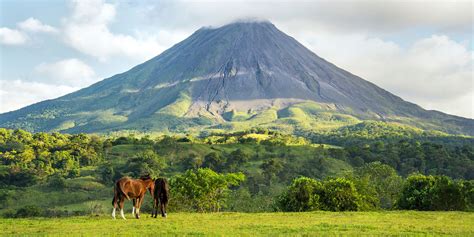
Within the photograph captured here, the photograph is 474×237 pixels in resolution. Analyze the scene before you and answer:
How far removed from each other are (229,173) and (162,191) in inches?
810

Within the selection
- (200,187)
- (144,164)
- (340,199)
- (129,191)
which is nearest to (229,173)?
(200,187)

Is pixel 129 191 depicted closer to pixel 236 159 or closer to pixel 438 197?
pixel 438 197

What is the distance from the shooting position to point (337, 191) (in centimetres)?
2967

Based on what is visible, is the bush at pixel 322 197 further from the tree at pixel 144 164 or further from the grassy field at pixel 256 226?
the tree at pixel 144 164

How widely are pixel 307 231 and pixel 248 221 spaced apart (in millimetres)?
3647

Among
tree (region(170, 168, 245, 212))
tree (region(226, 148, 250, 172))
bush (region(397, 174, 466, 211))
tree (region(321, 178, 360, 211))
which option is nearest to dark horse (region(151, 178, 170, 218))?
tree (region(321, 178, 360, 211))

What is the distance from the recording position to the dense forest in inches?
1211

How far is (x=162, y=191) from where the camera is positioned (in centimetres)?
2100

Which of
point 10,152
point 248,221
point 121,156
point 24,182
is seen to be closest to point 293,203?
point 248,221

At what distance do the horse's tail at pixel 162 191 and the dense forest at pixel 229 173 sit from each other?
1134cm

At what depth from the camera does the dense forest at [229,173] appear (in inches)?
1211

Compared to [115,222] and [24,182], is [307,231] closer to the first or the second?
[115,222]

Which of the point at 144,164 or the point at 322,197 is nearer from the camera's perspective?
the point at 322,197

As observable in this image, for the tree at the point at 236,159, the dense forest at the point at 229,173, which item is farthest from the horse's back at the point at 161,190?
the tree at the point at 236,159
